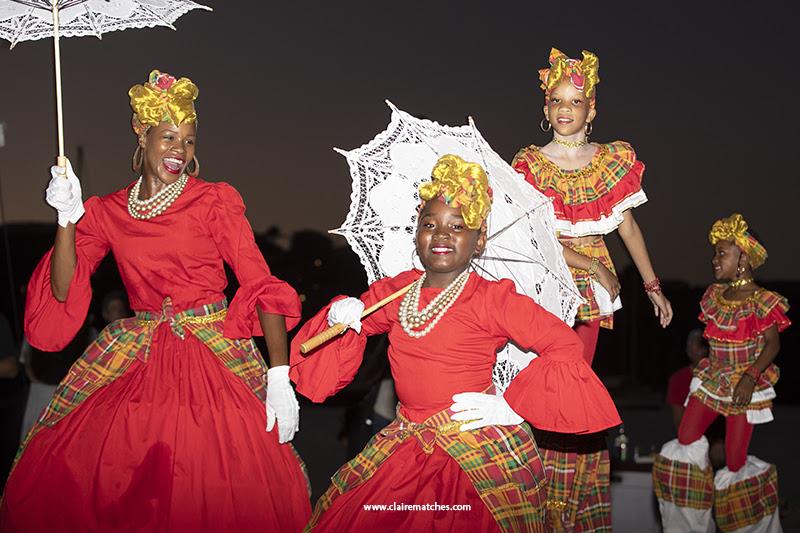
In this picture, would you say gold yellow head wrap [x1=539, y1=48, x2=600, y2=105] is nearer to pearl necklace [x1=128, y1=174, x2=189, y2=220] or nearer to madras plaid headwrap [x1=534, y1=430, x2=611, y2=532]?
madras plaid headwrap [x1=534, y1=430, x2=611, y2=532]

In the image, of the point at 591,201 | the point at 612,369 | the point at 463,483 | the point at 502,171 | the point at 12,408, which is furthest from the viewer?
the point at 612,369

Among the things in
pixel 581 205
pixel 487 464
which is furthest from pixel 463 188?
pixel 581 205

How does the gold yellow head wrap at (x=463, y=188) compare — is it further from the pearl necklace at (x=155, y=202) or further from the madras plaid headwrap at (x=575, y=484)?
the madras plaid headwrap at (x=575, y=484)

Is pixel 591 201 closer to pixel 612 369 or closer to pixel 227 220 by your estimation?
pixel 227 220

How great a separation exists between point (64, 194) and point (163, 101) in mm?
559

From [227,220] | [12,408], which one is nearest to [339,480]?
[227,220]

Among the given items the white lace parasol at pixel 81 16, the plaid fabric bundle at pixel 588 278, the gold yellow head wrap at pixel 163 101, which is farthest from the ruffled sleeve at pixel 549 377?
the white lace parasol at pixel 81 16

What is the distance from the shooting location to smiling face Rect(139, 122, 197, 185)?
4496 mm

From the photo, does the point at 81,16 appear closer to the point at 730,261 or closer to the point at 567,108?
the point at 567,108

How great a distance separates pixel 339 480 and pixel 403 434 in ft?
0.86

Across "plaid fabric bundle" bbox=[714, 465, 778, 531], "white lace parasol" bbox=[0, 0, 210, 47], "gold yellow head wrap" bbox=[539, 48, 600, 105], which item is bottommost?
"plaid fabric bundle" bbox=[714, 465, 778, 531]

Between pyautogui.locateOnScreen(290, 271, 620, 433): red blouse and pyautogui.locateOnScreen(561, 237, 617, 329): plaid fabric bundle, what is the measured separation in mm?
953

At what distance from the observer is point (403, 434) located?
3.91 meters

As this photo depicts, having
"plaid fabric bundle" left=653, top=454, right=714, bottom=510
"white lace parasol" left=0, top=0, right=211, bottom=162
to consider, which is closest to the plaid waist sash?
"white lace parasol" left=0, top=0, right=211, bottom=162
